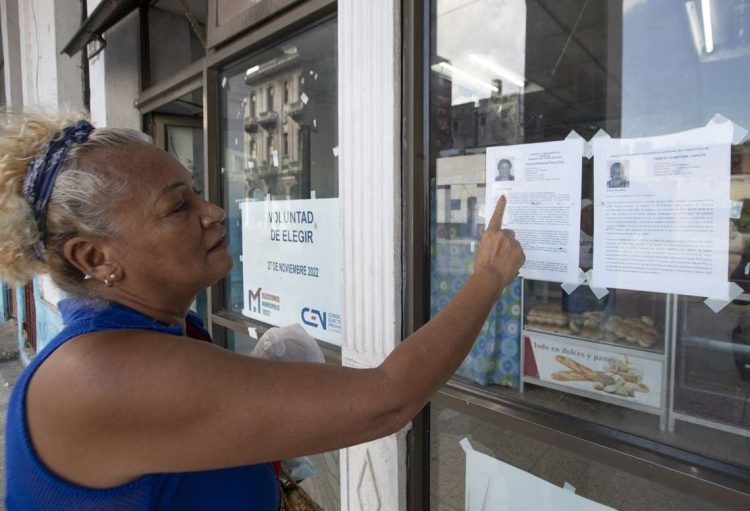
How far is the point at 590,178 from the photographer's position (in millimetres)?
1427

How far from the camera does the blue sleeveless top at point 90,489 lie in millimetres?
938

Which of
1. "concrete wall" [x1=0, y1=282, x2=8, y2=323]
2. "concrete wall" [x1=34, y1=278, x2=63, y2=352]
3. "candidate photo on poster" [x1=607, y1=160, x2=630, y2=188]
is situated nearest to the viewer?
"candidate photo on poster" [x1=607, y1=160, x2=630, y2=188]

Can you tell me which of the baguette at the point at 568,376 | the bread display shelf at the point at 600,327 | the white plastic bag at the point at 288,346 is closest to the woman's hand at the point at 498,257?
the bread display shelf at the point at 600,327

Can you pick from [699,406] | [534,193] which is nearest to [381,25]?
[534,193]

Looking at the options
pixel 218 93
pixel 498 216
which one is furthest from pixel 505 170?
pixel 218 93

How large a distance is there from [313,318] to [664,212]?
1667 millimetres

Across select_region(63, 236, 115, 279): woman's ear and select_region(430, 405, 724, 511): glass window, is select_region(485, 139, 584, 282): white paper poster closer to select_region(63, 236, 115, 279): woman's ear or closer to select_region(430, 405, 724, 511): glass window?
select_region(430, 405, 724, 511): glass window

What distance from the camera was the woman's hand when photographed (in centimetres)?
125

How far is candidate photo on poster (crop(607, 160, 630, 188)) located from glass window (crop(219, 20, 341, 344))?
1.25 m

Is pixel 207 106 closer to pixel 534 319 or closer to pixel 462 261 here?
pixel 462 261

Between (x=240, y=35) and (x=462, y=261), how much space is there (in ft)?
6.19

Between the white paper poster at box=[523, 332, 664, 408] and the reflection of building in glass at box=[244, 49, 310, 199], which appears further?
the reflection of building in glass at box=[244, 49, 310, 199]

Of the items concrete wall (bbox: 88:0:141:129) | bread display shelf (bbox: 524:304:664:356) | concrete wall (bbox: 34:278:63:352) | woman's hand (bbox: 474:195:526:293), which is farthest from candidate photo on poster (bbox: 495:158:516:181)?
concrete wall (bbox: 34:278:63:352)

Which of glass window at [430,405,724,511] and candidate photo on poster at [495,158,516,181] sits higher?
candidate photo on poster at [495,158,516,181]
